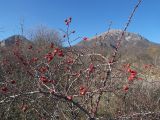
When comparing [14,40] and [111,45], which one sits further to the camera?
[14,40]

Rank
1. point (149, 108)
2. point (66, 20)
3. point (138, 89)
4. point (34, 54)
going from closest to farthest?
point (66, 20), point (149, 108), point (138, 89), point (34, 54)

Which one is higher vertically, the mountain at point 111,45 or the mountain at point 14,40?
the mountain at point 14,40

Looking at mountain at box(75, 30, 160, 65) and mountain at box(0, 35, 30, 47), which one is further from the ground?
mountain at box(0, 35, 30, 47)

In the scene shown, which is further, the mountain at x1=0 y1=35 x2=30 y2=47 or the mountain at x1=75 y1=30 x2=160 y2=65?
the mountain at x1=0 y1=35 x2=30 y2=47

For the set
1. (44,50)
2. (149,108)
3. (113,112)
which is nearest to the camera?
(149,108)

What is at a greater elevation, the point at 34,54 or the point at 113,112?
the point at 34,54

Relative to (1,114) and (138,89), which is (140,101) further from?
(1,114)

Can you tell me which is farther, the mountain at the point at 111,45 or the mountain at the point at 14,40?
the mountain at the point at 14,40

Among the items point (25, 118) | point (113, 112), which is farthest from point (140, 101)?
point (25, 118)

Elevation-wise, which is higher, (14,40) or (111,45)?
(14,40)

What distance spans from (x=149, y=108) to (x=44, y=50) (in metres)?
8.50

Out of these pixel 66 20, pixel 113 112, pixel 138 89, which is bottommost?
pixel 113 112

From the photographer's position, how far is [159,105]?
242 inches

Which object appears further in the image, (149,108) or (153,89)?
(153,89)
